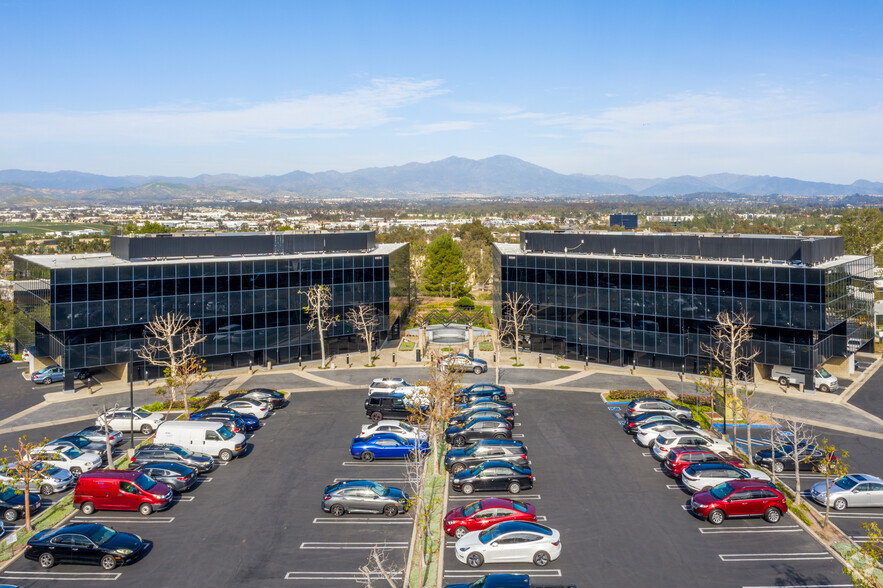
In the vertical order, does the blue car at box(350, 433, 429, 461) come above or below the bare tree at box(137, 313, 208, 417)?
below

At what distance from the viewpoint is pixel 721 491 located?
2717cm

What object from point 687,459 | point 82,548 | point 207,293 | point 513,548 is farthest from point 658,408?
point 207,293

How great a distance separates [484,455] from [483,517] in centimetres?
700

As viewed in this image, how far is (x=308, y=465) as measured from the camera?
109 feet

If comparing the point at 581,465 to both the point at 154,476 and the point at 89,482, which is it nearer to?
the point at 154,476

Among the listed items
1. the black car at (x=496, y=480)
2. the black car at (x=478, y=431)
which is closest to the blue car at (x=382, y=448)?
the black car at (x=478, y=431)

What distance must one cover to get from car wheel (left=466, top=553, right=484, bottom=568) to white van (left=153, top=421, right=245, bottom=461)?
16565mm

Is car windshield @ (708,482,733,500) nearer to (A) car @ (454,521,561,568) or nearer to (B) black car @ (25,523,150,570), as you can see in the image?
(A) car @ (454,521,561,568)

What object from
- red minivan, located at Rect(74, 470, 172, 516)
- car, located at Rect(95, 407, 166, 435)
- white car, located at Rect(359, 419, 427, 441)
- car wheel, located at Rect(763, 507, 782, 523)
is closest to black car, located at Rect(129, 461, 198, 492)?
red minivan, located at Rect(74, 470, 172, 516)

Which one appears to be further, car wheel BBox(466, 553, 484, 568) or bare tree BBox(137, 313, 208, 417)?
bare tree BBox(137, 313, 208, 417)

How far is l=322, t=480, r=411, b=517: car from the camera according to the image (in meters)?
27.3

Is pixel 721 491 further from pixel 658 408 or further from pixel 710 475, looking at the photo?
pixel 658 408

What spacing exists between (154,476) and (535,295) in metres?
38.7

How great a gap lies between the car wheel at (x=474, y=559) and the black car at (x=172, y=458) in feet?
52.6
